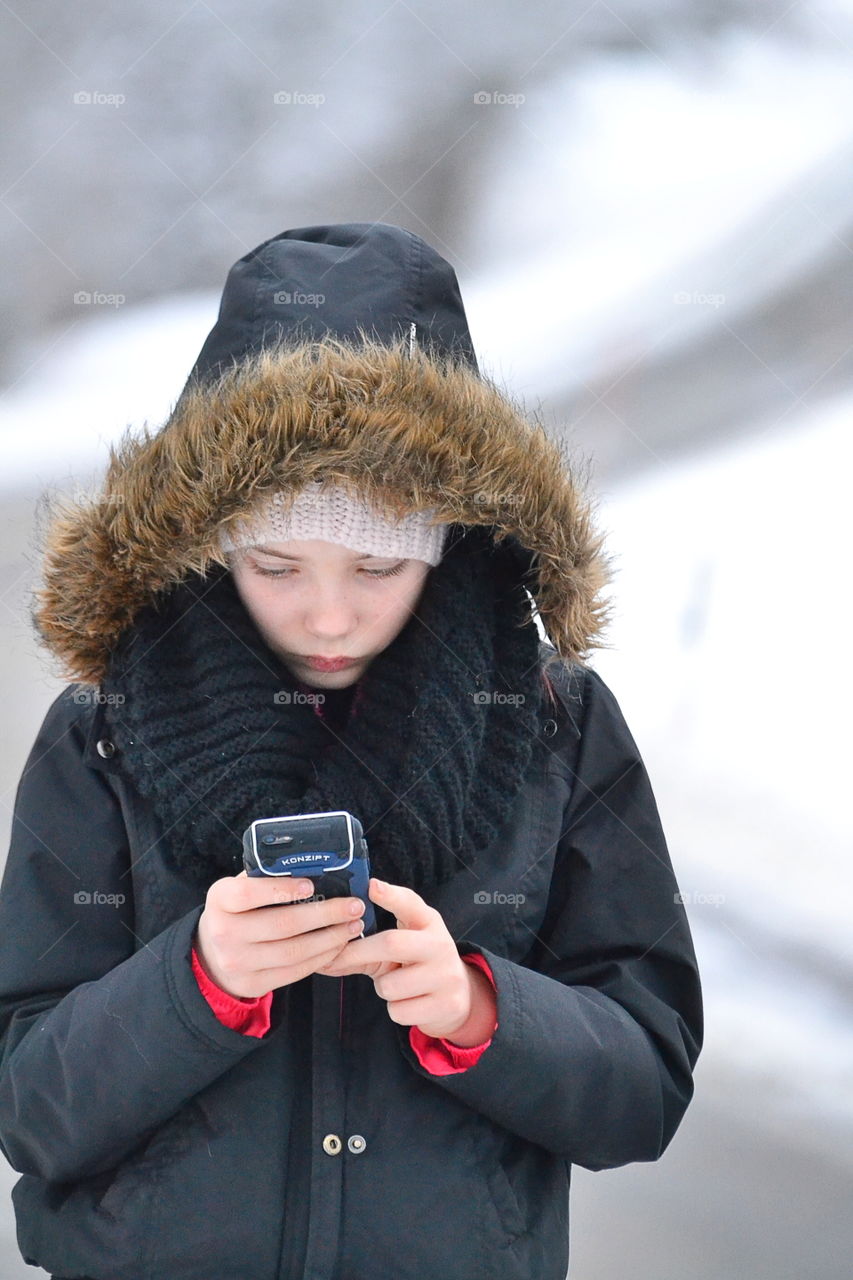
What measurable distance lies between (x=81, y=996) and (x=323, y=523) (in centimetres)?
36

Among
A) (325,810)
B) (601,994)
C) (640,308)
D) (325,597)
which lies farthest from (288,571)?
(640,308)

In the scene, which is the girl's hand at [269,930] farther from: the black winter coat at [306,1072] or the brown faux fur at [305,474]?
the brown faux fur at [305,474]

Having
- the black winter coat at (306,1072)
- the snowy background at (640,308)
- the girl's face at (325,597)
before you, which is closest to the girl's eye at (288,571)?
the girl's face at (325,597)

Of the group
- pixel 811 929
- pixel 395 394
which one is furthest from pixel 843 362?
pixel 395 394

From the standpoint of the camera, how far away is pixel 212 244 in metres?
1.54

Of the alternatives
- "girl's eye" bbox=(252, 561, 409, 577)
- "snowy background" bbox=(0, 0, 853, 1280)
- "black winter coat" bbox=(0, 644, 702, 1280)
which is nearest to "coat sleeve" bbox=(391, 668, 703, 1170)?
"black winter coat" bbox=(0, 644, 702, 1280)

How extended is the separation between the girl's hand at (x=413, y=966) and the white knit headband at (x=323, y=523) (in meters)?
0.24

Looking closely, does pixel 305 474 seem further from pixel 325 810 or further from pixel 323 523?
pixel 325 810

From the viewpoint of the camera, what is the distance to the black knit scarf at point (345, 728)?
0.89 m

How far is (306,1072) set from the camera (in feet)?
2.93

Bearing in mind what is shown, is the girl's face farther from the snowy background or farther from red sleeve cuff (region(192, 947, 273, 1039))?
the snowy background

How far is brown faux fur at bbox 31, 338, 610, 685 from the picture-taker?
871 mm

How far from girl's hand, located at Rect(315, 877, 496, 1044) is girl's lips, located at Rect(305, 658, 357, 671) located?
0.19 m

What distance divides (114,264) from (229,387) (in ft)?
2.38
